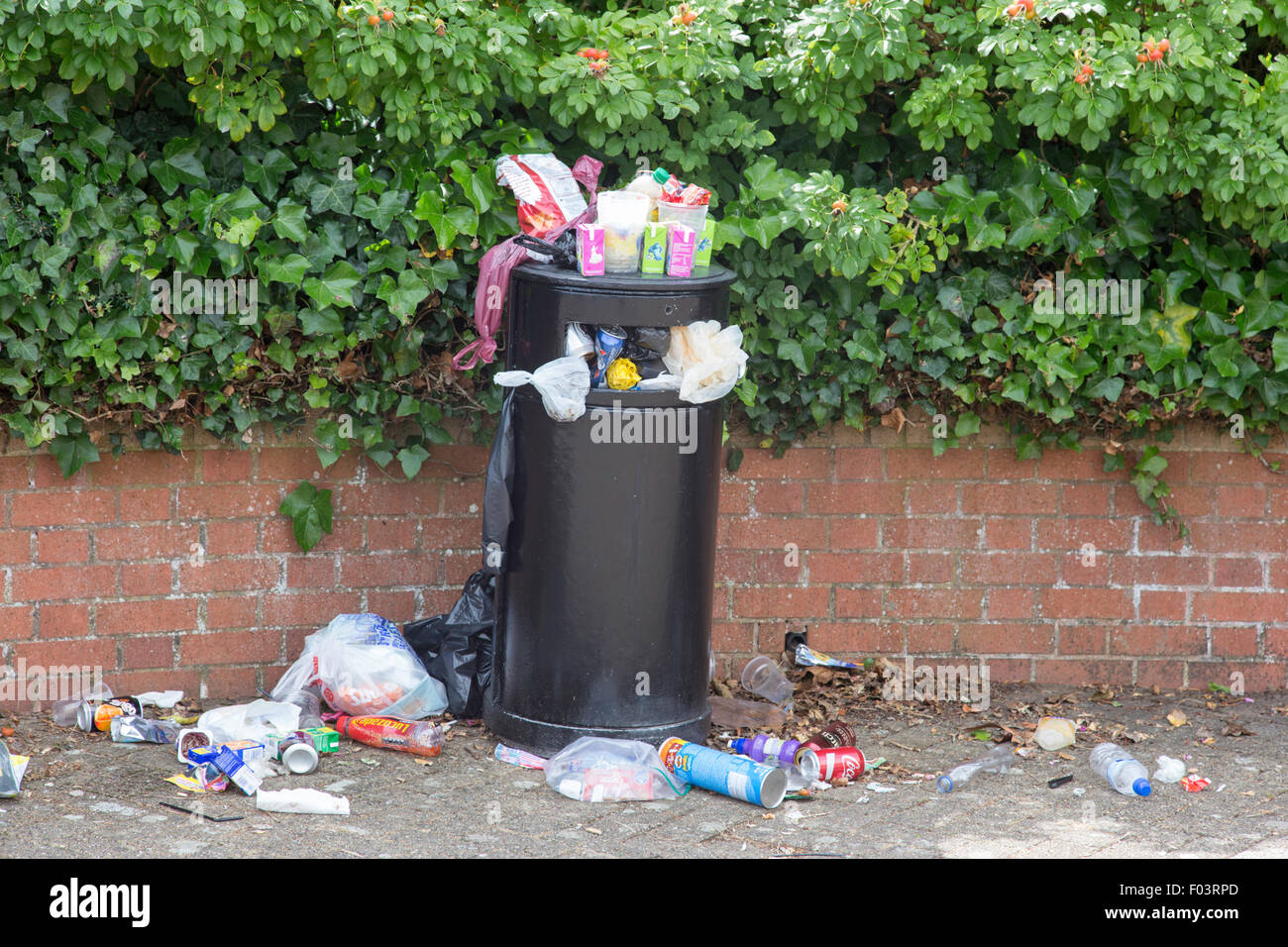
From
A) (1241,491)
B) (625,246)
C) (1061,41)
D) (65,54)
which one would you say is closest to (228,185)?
(65,54)

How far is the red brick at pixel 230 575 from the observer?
515 centimetres

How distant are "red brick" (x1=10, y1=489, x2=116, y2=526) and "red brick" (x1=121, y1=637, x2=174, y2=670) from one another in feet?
1.49

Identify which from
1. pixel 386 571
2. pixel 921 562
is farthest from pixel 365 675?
pixel 921 562

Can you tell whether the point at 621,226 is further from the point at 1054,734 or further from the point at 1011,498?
the point at 1054,734

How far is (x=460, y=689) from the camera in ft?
16.6

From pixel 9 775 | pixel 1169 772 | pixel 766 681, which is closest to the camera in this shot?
pixel 9 775

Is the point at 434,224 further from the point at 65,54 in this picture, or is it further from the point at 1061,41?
the point at 1061,41

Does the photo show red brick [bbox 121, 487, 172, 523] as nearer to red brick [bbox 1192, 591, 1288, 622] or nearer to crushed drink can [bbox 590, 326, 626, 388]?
crushed drink can [bbox 590, 326, 626, 388]

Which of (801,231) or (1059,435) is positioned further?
(1059,435)

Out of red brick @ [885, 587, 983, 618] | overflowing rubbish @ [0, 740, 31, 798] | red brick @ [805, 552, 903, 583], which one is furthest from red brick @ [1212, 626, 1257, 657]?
overflowing rubbish @ [0, 740, 31, 798]

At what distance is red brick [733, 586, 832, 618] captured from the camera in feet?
18.2

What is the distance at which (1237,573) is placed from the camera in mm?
5590

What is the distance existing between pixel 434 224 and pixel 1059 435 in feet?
8.12
